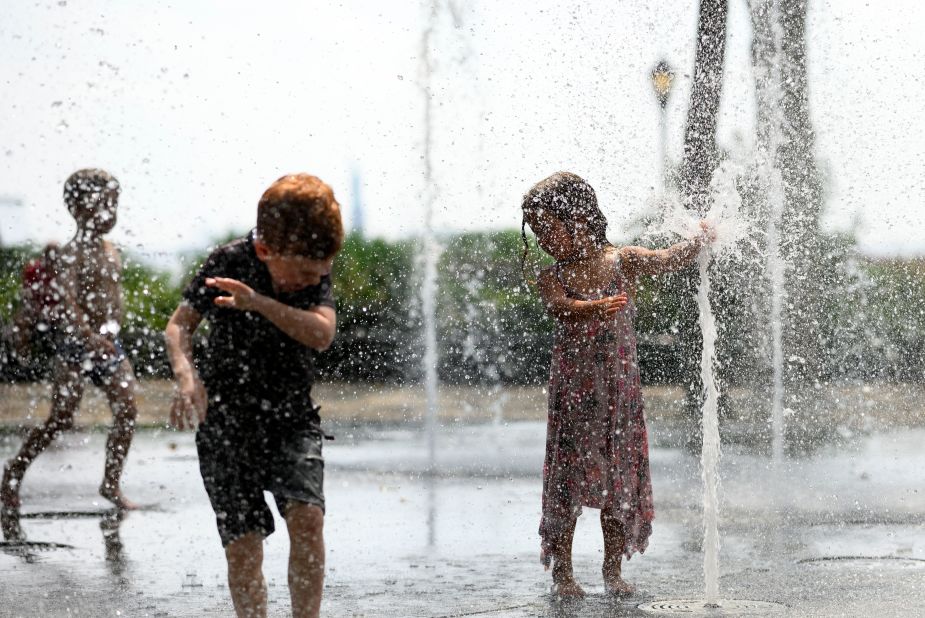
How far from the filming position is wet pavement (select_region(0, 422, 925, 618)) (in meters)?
4.31

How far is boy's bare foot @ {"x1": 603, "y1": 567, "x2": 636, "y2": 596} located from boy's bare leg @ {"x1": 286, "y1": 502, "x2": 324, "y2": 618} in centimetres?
138

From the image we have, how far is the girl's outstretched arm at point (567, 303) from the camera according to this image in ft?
14.3

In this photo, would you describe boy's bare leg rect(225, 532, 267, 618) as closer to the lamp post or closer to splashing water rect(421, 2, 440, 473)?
splashing water rect(421, 2, 440, 473)

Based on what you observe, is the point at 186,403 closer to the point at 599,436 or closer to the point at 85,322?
the point at 599,436

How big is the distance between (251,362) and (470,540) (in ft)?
7.93

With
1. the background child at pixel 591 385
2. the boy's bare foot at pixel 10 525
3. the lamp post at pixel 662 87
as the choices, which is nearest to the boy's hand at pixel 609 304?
the background child at pixel 591 385

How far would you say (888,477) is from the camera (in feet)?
25.2

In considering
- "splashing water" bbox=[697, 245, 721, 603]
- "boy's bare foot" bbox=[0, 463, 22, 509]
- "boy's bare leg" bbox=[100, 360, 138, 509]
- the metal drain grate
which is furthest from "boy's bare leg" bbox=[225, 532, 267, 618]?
"boy's bare foot" bbox=[0, 463, 22, 509]

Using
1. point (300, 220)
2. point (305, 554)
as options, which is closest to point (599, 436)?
point (305, 554)

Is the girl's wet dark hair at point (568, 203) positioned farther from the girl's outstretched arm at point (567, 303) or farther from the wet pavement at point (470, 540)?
the wet pavement at point (470, 540)

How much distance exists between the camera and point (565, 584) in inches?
174

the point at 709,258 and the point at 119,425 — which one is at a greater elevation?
the point at 709,258

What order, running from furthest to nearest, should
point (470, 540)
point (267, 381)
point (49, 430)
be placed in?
point (49, 430)
point (470, 540)
point (267, 381)

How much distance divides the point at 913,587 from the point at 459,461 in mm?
4543
